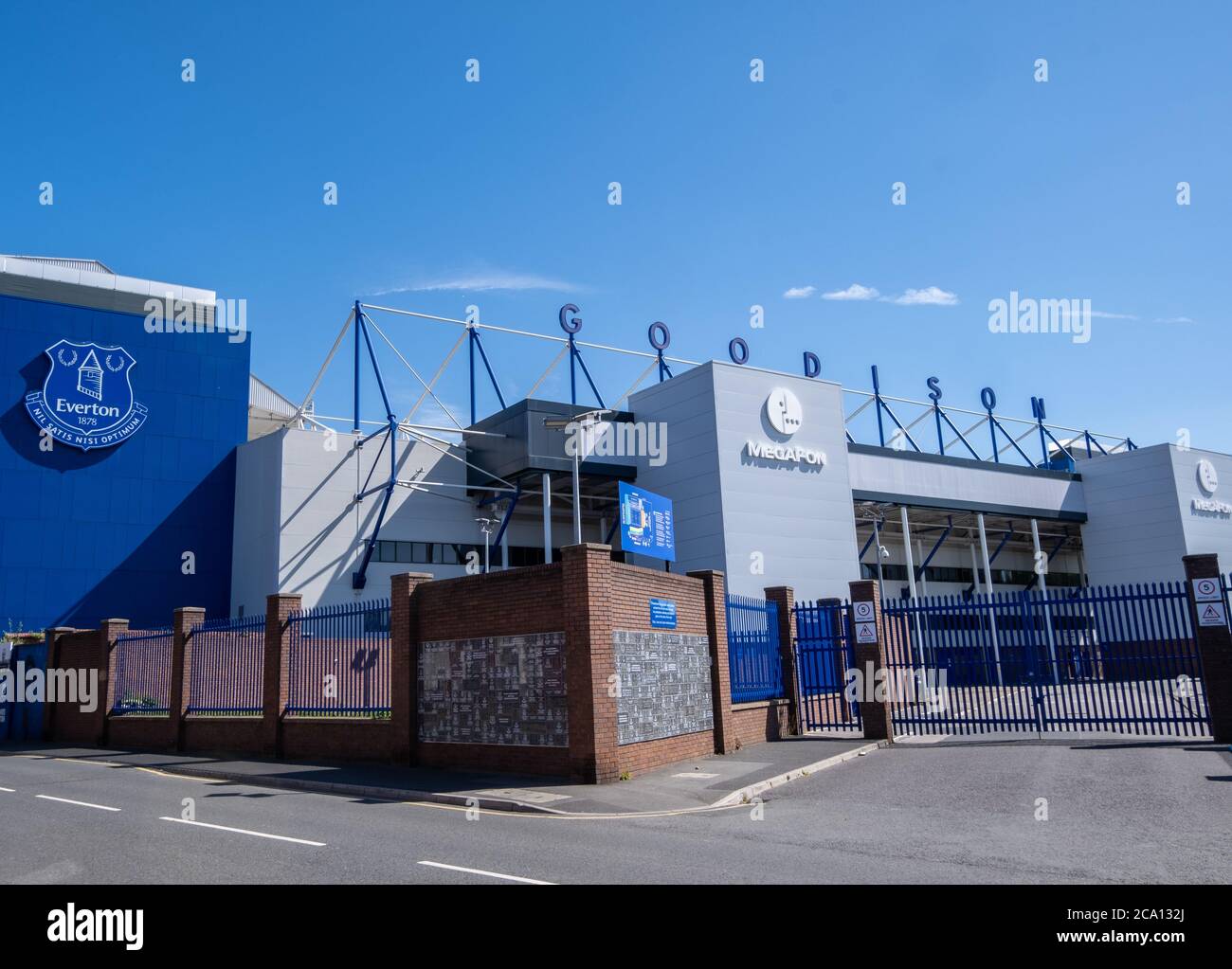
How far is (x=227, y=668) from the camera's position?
21609 mm

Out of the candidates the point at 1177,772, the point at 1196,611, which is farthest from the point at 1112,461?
the point at 1177,772

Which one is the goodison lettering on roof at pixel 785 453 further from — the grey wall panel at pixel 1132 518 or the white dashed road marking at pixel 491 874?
the white dashed road marking at pixel 491 874

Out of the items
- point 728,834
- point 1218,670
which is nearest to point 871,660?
point 1218,670

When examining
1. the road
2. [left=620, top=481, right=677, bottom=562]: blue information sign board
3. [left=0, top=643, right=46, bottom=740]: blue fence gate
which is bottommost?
the road

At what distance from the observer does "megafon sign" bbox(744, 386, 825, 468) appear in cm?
3397

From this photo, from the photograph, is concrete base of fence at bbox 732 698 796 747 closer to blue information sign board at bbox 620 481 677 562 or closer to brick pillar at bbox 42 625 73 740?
blue information sign board at bbox 620 481 677 562

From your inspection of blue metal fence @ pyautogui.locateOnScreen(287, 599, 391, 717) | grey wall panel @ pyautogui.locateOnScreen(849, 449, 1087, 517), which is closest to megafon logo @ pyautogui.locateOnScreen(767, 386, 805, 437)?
grey wall panel @ pyautogui.locateOnScreen(849, 449, 1087, 517)

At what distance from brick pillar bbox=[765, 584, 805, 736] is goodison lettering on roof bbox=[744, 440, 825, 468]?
12.5 m

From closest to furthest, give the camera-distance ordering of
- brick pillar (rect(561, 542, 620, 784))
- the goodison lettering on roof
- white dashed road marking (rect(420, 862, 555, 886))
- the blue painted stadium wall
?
white dashed road marking (rect(420, 862, 555, 886)) → brick pillar (rect(561, 542, 620, 784)) → the blue painted stadium wall → the goodison lettering on roof

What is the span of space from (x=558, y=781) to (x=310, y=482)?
22.3 metres

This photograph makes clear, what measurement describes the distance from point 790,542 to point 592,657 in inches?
801
